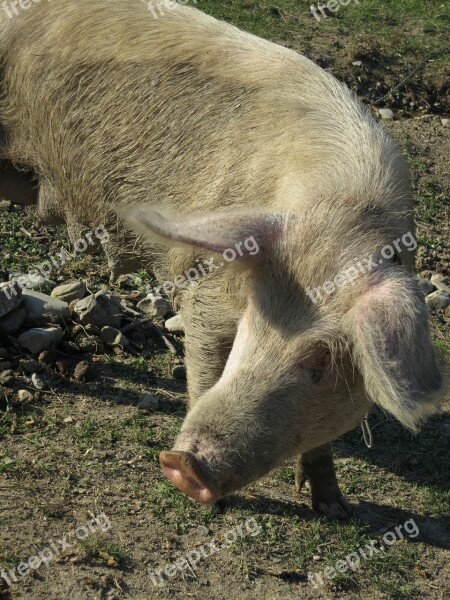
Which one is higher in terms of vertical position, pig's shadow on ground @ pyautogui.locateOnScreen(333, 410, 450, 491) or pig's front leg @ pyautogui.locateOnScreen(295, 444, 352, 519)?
pig's front leg @ pyautogui.locateOnScreen(295, 444, 352, 519)

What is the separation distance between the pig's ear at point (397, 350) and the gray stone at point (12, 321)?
2749mm

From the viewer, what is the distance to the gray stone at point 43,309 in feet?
18.7

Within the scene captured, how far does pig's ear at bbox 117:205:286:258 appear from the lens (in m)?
3.55

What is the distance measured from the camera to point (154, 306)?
6301 mm

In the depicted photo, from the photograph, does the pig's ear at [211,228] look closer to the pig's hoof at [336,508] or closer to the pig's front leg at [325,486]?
the pig's front leg at [325,486]

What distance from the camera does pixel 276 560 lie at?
14.6 ft

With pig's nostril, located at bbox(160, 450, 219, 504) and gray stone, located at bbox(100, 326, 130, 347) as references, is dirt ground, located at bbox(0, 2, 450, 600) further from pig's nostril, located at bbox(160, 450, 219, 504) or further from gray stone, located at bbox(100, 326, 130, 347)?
pig's nostril, located at bbox(160, 450, 219, 504)

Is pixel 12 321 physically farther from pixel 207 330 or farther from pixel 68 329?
pixel 207 330

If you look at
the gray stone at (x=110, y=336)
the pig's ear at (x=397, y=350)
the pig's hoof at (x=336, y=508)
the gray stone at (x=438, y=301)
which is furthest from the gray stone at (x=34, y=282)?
the pig's ear at (x=397, y=350)

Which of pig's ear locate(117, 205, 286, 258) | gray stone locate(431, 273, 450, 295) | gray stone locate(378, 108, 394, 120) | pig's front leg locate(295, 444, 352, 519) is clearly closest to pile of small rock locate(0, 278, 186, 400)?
pig's front leg locate(295, 444, 352, 519)

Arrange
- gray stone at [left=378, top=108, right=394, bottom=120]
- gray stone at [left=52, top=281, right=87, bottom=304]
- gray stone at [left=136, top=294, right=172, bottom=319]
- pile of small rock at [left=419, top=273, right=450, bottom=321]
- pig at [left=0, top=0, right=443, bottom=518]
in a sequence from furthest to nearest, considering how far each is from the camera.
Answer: gray stone at [left=378, top=108, right=394, bottom=120]
pile of small rock at [left=419, top=273, right=450, bottom=321]
gray stone at [left=136, top=294, right=172, bottom=319]
gray stone at [left=52, top=281, right=87, bottom=304]
pig at [left=0, top=0, right=443, bottom=518]

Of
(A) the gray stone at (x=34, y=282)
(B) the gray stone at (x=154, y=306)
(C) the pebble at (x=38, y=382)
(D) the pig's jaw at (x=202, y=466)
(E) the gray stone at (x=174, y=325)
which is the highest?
(D) the pig's jaw at (x=202, y=466)

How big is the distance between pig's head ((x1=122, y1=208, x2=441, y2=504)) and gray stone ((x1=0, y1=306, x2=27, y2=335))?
7.25 ft

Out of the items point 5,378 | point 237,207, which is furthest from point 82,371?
point 237,207
